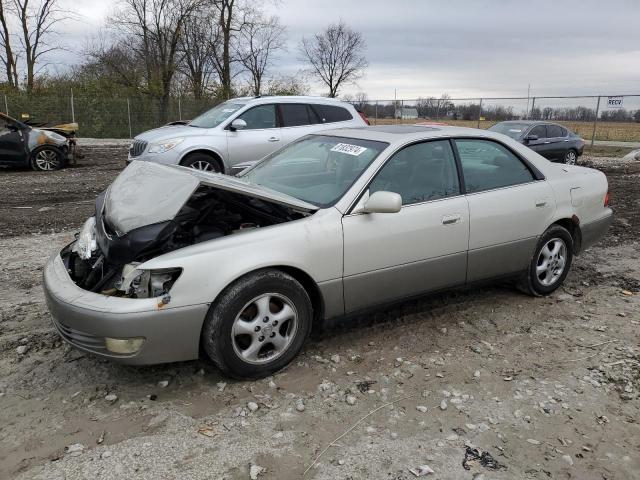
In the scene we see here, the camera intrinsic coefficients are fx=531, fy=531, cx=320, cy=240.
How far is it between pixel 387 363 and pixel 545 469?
4.05 ft

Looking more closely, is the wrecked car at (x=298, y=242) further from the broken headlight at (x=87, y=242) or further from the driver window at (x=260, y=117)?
the driver window at (x=260, y=117)

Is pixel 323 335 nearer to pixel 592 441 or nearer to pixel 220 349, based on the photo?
pixel 220 349

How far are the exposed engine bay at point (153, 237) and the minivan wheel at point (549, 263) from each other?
2.32 meters

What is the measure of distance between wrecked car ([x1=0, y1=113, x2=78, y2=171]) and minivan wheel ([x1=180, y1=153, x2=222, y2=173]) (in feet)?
17.0

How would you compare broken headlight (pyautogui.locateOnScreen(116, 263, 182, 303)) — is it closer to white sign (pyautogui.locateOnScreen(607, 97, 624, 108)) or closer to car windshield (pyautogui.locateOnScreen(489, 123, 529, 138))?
car windshield (pyautogui.locateOnScreen(489, 123, 529, 138))

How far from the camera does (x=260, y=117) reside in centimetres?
992

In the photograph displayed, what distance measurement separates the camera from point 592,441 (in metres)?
2.85

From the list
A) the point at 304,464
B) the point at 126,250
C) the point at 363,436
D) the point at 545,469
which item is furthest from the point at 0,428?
the point at 545,469

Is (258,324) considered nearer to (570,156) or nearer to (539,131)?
(539,131)

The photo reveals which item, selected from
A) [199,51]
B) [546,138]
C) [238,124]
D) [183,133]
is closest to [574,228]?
[238,124]

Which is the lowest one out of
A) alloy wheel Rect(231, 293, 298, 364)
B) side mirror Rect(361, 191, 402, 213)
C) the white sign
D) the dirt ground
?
the dirt ground

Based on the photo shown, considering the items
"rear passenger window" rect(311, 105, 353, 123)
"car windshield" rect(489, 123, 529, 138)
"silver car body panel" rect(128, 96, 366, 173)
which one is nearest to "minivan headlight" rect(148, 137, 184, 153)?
"silver car body panel" rect(128, 96, 366, 173)

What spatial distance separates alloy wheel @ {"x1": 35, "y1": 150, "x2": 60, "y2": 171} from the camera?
12.5m

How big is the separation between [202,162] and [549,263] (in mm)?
6420
